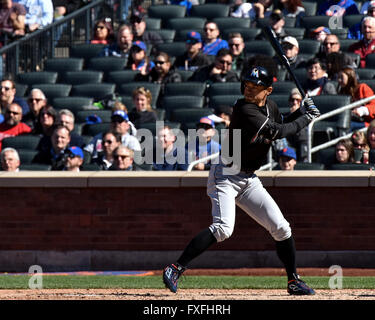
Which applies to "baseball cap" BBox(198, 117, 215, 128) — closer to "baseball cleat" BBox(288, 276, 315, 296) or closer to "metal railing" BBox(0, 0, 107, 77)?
"baseball cleat" BBox(288, 276, 315, 296)

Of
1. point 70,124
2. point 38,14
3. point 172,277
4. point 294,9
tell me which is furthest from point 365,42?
point 172,277

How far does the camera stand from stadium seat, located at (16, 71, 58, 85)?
15375 mm

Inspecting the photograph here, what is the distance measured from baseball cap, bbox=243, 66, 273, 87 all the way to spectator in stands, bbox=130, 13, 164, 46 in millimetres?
7631

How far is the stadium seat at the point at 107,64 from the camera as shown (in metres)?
15.2

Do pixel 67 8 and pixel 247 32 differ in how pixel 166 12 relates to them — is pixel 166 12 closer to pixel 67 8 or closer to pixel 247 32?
pixel 247 32

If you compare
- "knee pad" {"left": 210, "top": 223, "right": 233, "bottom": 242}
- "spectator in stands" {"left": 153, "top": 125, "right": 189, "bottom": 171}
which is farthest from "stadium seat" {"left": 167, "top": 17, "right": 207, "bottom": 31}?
"knee pad" {"left": 210, "top": 223, "right": 233, "bottom": 242}

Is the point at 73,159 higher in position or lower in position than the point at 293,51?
lower

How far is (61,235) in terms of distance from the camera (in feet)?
37.5

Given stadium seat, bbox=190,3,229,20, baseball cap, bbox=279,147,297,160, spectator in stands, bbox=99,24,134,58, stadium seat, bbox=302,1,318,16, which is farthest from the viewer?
stadium seat, bbox=190,3,229,20

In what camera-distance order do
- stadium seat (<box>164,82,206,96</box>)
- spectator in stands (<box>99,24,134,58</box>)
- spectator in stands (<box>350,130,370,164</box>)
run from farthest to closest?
spectator in stands (<box>99,24,134,58</box>) → stadium seat (<box>164,82,206,96</box>) → spectator in stands (<box>350,130,370,164</box>)

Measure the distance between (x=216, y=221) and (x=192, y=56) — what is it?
690 cm

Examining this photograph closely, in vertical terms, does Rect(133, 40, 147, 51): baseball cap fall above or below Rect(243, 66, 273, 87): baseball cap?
below

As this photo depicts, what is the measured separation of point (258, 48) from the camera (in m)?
14.4

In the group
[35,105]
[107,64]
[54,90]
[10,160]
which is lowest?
[10,160]
